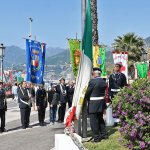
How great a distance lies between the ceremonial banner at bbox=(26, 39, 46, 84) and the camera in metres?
13.8

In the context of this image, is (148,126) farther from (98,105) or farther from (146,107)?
(98,105)

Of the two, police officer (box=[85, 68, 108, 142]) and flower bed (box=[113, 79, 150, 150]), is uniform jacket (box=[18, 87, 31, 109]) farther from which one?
flower bed (box=[113, 79, 150, 150])

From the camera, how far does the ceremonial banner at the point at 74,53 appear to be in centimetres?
1283

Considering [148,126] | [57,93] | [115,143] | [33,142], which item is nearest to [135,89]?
[148,126]

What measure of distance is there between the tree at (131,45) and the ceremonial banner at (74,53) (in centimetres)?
4238

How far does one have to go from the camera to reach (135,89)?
8789mm

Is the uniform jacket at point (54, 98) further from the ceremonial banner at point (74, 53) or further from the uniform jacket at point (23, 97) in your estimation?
the ceremonial banner at point (74, 53)

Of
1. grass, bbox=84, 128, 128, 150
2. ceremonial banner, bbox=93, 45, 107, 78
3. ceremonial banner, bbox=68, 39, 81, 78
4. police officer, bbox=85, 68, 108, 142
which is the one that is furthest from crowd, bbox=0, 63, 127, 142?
ceremonial banner, bbox=93, 45, 107, 78

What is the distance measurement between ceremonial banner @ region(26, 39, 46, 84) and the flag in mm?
3564

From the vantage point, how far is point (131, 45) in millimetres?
56031

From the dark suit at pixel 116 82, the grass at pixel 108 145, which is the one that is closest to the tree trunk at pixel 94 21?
the dark suit at pixel 116 82

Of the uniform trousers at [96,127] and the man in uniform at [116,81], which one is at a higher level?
the man in uniform at [116,81]

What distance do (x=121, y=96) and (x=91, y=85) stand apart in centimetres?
194

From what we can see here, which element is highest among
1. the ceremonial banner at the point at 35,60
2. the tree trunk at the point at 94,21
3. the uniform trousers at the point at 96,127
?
the tree trunk at the point at 94,21
